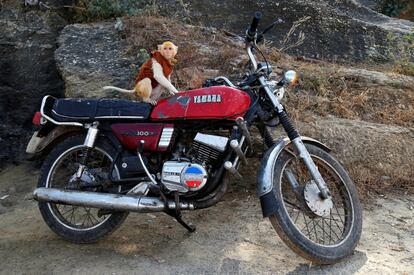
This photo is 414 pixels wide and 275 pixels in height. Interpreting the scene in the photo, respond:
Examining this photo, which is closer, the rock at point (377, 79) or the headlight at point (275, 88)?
the headlight at point (275, 88)

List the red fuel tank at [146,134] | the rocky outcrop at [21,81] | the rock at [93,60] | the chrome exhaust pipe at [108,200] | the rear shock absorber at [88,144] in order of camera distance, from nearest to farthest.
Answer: the chrome exhaust pipe at [108,200] < the red fuel tank at [146,134] < the rear shock absorber at [88,144] < the rock at [93,60] < the rocky outcrop at [21,81]

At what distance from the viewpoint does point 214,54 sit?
5.87 meters

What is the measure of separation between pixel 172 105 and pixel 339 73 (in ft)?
8.92

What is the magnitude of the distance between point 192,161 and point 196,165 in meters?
0.09

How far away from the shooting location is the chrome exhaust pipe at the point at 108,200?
3.45 m

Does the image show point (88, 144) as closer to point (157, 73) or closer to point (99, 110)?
point (99, 110)

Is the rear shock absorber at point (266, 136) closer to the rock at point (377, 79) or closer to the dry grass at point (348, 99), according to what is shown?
the dry grass at point (348, 99)

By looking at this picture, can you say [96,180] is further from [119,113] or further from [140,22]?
[140,22]

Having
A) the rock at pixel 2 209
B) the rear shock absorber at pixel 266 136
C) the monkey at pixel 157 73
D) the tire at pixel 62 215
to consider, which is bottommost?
the rock at pixel 2 209

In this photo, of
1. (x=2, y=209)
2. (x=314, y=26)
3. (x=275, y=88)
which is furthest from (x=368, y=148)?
(x=2, y=209)

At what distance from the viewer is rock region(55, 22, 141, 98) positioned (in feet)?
17.2

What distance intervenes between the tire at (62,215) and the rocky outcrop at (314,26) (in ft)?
12.5

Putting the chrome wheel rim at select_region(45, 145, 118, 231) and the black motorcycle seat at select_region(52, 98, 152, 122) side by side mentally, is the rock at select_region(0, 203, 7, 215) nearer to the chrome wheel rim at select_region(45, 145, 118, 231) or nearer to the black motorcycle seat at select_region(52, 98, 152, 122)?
the chrome wheel rim at select_region(45, 145, 118, 231)

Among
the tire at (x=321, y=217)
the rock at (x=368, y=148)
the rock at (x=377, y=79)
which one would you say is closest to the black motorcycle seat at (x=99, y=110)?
the tire at (x=321, y=217)
